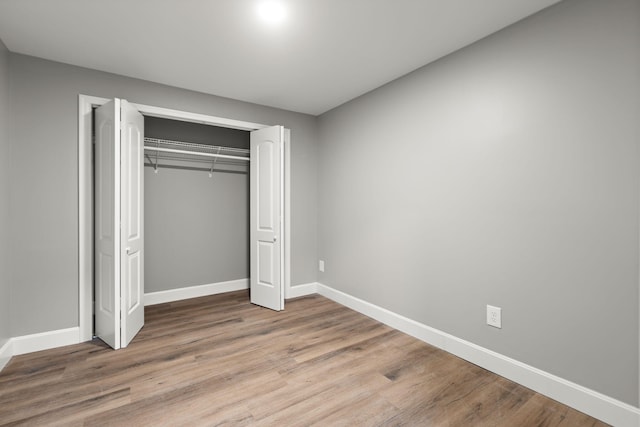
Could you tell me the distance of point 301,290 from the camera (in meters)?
4.10

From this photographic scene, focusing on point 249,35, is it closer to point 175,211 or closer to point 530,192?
point 530,192

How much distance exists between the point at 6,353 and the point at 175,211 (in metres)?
1.98

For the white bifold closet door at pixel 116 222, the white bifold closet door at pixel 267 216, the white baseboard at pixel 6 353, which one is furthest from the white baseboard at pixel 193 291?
the white baseboard at pixel 6 353

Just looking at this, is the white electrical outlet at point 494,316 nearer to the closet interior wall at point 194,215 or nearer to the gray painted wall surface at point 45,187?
the closet interior wall at point 194,215

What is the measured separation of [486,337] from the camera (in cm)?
228

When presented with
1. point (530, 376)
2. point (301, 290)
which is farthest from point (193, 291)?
point (530, 376)

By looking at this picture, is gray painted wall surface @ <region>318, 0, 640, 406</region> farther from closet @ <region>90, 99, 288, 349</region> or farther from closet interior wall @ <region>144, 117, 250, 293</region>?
closet interior wall @ <region>144, 117, 250, 293</region>

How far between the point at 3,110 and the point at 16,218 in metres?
0.83

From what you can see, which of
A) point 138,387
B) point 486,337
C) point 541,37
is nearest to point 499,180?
point 541,37

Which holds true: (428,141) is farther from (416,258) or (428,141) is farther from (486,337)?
(486,337)

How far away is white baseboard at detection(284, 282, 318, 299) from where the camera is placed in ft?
13.1

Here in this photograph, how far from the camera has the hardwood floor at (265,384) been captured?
176cm

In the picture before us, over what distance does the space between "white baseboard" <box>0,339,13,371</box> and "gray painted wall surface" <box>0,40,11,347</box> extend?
0.03 m

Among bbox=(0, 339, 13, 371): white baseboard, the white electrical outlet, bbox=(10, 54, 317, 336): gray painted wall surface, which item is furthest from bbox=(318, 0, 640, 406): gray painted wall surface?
bbox=(0, 339, 13, 371): white baseboard
